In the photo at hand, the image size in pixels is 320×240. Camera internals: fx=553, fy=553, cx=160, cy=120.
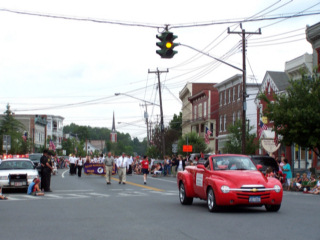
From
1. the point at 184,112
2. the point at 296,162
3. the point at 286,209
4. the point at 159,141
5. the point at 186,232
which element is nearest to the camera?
the point at 186,232

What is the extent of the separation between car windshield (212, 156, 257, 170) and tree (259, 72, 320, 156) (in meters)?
13.8

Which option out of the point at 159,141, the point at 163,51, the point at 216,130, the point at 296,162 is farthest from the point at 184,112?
the point at 163,51

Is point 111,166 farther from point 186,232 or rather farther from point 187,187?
point 186,232

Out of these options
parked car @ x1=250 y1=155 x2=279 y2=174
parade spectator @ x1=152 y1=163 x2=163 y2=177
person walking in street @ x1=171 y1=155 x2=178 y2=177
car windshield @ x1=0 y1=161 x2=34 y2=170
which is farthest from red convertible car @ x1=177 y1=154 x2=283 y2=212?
parade spectator @ x1=152 y1=163 x2=163 y2=177

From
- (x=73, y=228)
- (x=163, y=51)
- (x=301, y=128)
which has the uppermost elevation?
(x=163, y=51)

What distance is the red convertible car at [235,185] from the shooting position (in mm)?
13531

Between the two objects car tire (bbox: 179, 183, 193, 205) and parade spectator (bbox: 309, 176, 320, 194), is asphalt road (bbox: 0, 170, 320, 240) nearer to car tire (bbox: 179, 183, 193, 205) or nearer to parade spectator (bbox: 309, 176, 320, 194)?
car tire (bbox: 179, 183, 193, 205)

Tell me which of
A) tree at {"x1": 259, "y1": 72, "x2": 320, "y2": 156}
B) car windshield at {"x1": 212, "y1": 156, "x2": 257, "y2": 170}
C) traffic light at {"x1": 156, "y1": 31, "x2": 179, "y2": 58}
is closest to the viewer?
car windshield at {"x1": 212, "y1": 156, "x2": 257, "y2": 170}

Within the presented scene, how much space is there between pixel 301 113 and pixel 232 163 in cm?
1433

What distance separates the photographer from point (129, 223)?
12.1m

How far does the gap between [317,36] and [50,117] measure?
9667cm

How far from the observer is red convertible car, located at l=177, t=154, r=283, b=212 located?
44.4ft

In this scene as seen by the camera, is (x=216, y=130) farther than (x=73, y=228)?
Yes

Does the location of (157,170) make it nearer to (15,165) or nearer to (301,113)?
(301,113)
